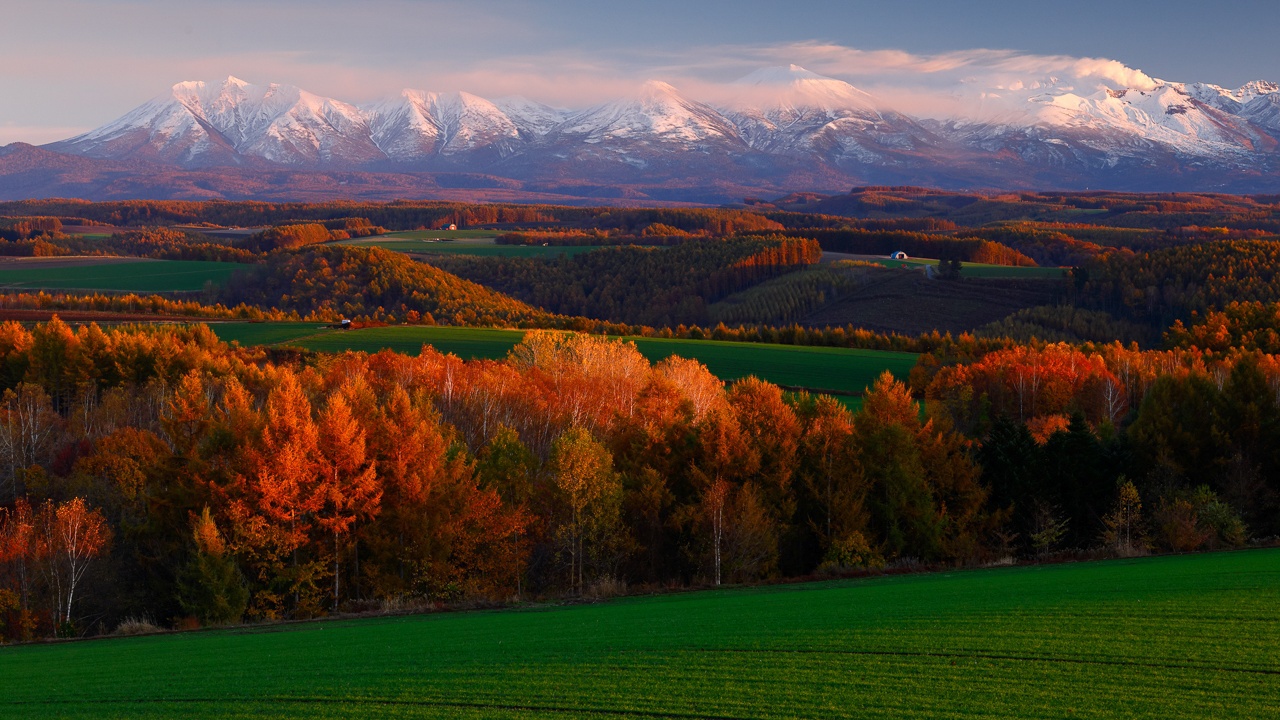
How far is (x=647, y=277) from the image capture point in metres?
186

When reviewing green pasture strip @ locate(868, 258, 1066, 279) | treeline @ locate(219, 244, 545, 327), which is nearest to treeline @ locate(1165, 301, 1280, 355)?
green pasture strip @ locate(868, 258, 1066, 279)

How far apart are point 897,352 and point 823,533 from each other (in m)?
67.1

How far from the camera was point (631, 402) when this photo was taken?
62.6 meters

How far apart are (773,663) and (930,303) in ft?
463

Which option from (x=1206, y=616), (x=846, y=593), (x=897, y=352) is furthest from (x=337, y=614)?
(x=897, y=352)

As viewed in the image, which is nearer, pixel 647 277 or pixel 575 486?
pixel 575 486

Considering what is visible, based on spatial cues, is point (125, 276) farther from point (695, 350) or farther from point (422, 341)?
point (695, 350)

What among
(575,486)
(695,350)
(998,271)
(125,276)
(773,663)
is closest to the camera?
(773,663)

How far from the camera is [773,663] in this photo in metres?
19.0

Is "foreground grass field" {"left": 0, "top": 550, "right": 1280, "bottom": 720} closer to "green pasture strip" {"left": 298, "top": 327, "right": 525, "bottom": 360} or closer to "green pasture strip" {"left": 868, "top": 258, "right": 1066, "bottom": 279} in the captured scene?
"green pasture strip" {"left": 298, "top": 327, "right": 525, "bottom": 360}

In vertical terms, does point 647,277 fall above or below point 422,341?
above

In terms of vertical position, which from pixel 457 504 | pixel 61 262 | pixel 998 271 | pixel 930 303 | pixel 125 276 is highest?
pixel 998 271

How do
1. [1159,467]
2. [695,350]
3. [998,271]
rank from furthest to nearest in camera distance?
1. [998,271]
2. [695,350]
3. [1159,467]

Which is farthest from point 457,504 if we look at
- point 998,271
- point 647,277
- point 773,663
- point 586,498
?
point 998,271
